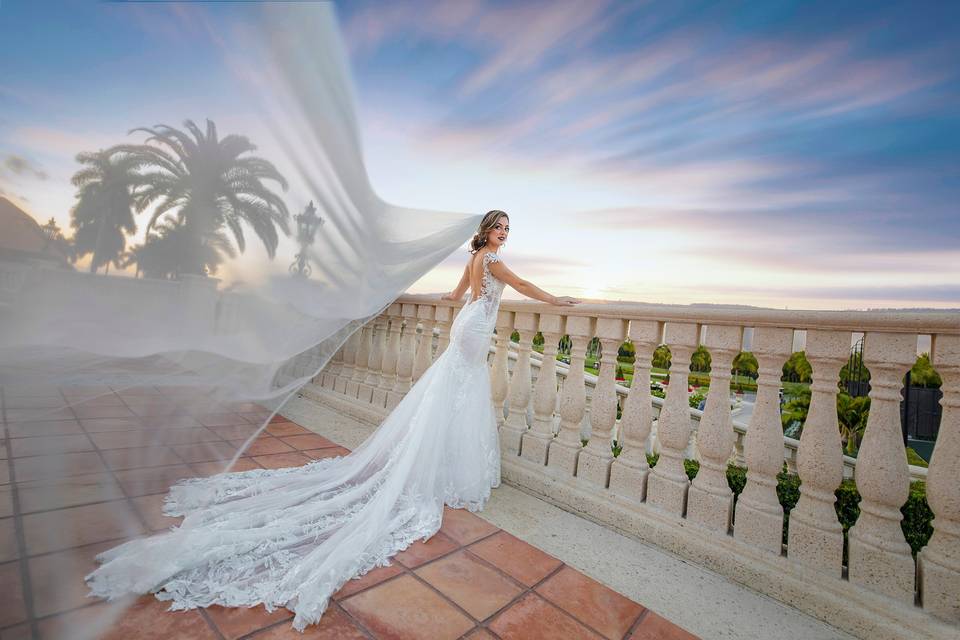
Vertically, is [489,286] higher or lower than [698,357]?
higher

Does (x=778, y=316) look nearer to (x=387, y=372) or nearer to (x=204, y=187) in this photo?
(x=204, y=187)

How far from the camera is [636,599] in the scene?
1.91 meters

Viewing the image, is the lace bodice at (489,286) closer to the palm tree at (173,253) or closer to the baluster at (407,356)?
the baluster at (407,356)

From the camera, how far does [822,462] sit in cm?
190

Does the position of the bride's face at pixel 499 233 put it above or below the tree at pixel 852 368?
above

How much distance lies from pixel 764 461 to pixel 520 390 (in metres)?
1.64

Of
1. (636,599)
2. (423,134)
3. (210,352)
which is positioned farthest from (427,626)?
(423,134)

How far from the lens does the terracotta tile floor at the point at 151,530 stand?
1278mm

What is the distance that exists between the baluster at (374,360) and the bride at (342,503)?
1207 millimetres

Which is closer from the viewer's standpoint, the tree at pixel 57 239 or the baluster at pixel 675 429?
the tree at pixel 57 239

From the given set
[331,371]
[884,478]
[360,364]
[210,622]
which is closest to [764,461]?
[884,478]

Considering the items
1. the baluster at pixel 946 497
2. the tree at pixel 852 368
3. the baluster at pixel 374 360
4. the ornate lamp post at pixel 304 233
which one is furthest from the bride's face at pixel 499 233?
the baluster at pixel 946 497

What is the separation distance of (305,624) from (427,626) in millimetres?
464

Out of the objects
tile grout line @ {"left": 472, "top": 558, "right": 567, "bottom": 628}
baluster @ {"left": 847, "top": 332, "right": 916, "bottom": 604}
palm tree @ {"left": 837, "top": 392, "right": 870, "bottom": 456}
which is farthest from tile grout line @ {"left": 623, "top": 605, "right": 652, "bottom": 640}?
palm tree @ {"left": 837, "top": 392, "right": 870, "bottom": 456}
